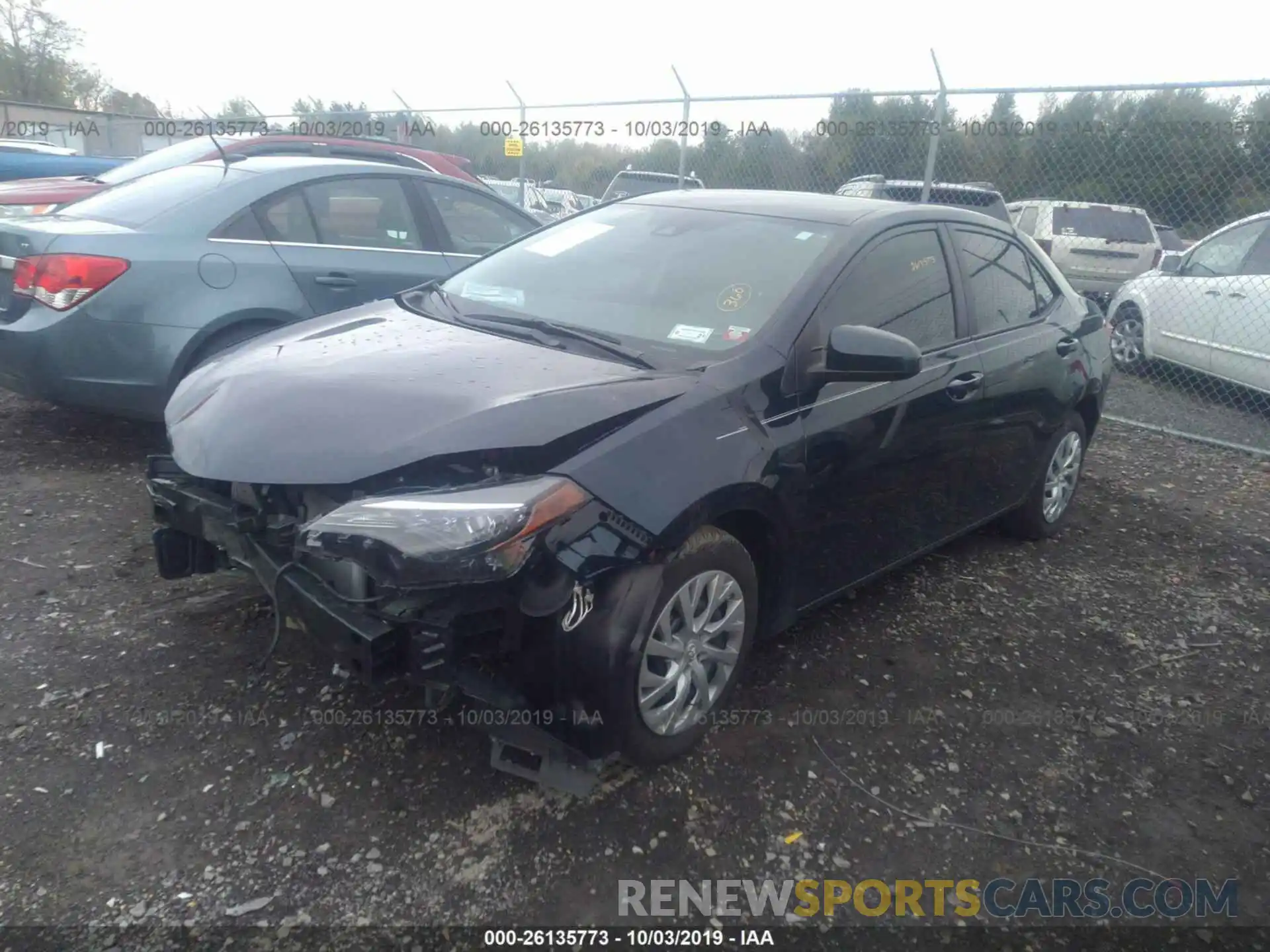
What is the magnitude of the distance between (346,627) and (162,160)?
20.6 feet

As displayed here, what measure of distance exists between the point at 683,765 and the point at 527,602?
84 cm

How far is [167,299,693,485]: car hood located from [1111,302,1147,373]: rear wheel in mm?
7824

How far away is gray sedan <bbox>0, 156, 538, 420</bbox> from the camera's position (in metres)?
4.43

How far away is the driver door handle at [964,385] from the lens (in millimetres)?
3713

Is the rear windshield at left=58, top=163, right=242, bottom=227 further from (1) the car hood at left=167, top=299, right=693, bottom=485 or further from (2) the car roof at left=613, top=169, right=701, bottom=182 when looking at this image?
(2) the car roof at left=613, top=169, right=701, bottom=182

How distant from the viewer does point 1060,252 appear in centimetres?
1185

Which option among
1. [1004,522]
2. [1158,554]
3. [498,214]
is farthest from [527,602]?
[498,214]

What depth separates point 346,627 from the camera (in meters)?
2.29

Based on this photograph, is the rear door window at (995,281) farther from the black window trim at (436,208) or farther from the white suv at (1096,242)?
the white suv at (1096,242)

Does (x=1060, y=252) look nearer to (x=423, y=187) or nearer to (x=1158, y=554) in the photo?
(x=1158, y=554)

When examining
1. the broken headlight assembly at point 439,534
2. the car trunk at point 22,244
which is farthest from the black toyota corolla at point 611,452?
the car trunk at point 22,244

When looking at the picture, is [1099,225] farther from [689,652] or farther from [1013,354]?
[689,652]

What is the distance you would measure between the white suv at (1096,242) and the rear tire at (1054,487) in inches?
310

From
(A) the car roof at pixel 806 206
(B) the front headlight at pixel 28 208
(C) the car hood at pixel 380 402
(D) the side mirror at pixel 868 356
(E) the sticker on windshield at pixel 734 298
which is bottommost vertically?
(C) the car hood at pixel 380 402
